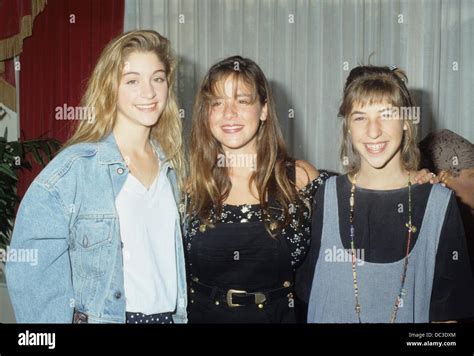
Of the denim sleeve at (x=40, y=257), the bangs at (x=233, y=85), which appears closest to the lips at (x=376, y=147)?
the bangs at (x=233, y=85)

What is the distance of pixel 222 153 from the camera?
83.8 inches

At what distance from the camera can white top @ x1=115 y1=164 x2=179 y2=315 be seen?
6.55ft

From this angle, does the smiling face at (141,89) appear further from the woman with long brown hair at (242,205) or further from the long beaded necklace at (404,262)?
the long beaded necklace at (404,262)

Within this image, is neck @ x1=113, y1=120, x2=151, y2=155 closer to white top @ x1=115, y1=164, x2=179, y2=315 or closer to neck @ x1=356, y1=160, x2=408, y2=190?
white top @ x1=115, y1=164, x2=179, y2=315

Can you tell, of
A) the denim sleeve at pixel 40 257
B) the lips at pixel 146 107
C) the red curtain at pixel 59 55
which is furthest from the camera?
the red curtain at pixel 59 55

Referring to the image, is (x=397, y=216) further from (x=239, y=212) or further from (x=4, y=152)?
(x=4, y=152)

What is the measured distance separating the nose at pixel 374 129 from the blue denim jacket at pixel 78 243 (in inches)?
29.6

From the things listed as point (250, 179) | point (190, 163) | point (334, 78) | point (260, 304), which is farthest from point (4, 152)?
point (334, 78)

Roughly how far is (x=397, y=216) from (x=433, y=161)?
0.49m

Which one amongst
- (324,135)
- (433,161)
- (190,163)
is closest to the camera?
(190,163)

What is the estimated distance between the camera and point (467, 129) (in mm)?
2824

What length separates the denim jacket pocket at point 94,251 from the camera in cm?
199

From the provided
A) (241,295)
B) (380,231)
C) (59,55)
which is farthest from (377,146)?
(59,55)

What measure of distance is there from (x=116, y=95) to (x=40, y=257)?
0.53 metres
